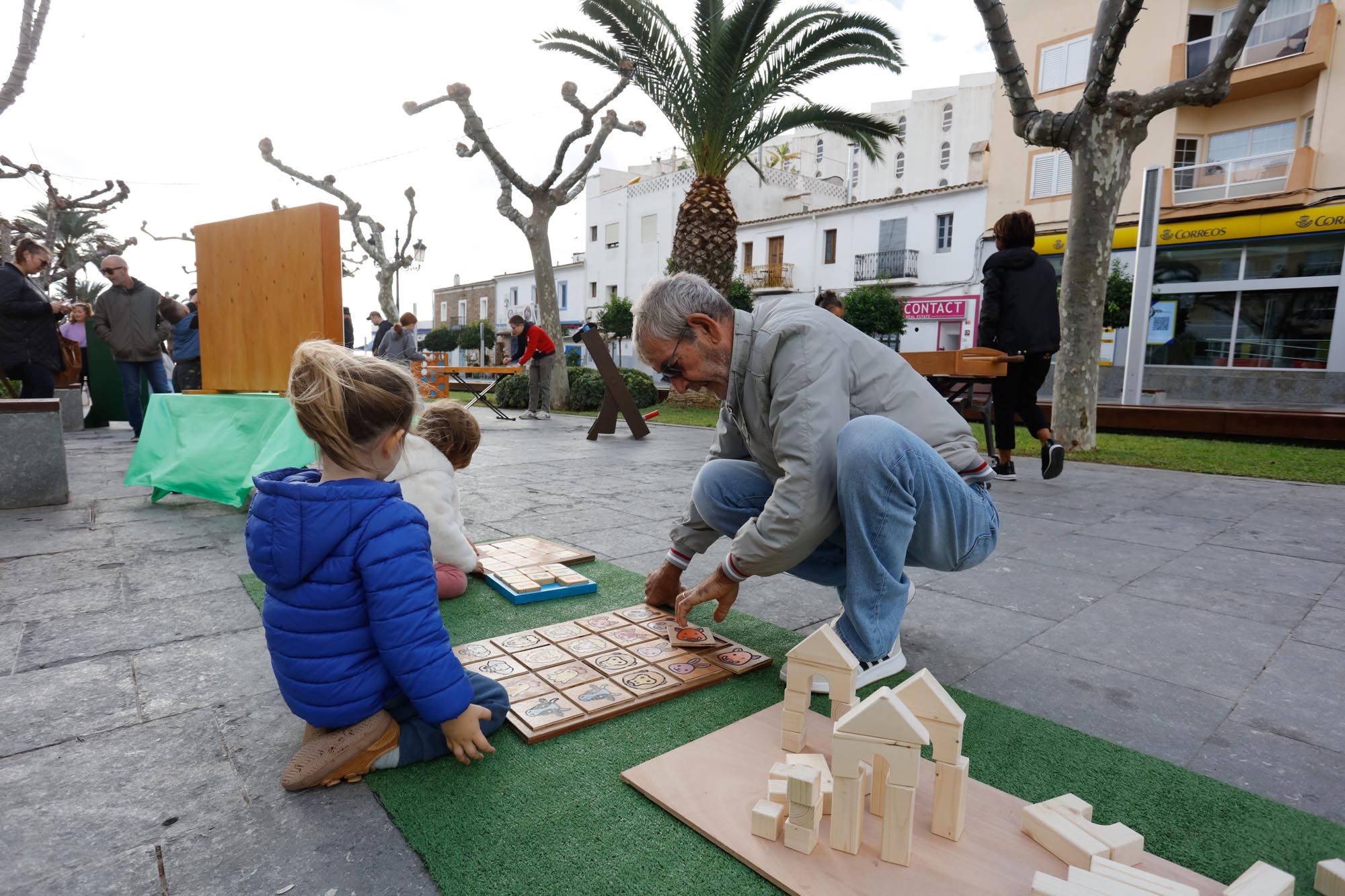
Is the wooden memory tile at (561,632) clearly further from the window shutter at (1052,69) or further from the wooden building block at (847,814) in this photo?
the window shutter at (1052,69)

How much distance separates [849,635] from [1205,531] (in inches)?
127

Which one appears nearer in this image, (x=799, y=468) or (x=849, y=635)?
(x=799, y=468)

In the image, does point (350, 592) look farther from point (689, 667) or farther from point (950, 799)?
point (950, 799)

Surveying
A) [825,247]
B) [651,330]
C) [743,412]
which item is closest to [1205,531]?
[743,412]

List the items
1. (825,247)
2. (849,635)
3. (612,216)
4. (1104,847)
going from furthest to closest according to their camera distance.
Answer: (612,216)
(825,247)
(849,635)
(1104,847)

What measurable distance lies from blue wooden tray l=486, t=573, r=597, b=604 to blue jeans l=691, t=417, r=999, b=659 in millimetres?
1138

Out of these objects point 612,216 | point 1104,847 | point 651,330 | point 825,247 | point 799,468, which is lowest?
point 1104,847

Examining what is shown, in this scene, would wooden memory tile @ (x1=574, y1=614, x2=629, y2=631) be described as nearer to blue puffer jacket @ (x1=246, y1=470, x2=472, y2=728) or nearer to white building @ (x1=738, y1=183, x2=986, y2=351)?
blue puffer jacket @ (x1=246, y1=470, x2=472, y2=728)

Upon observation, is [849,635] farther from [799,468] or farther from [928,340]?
[928,340]

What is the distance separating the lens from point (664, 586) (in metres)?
2.65

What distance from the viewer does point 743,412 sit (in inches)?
84.2

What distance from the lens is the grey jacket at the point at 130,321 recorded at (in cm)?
735

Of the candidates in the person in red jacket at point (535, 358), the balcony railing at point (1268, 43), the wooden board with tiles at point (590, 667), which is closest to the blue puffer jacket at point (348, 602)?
the wooden board with tiles at point (590, 667)

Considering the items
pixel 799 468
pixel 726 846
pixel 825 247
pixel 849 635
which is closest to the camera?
pixel 726 846
